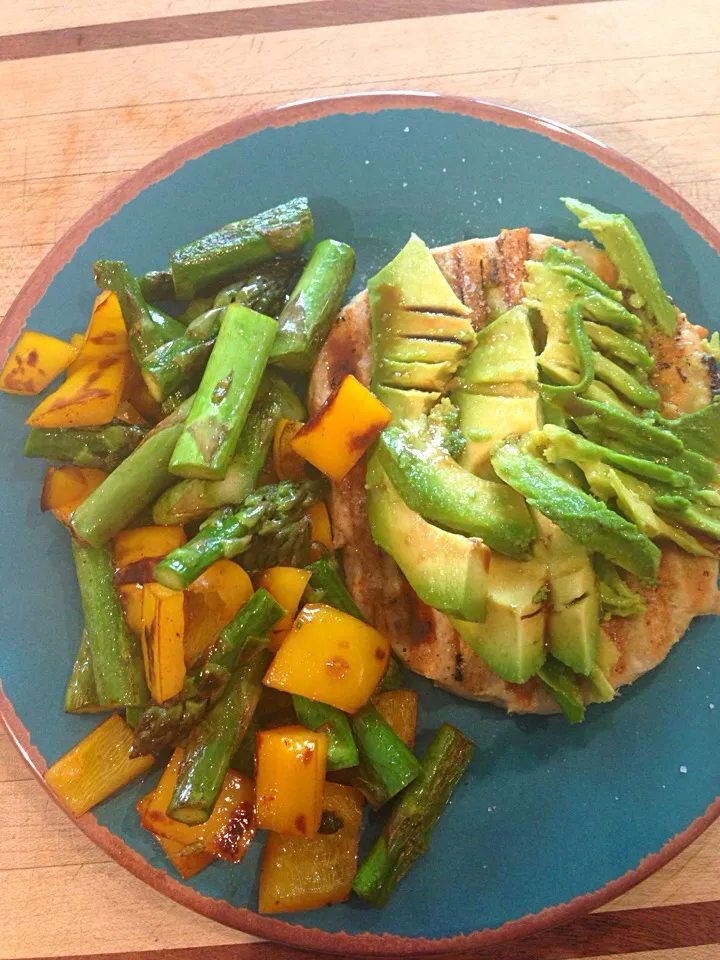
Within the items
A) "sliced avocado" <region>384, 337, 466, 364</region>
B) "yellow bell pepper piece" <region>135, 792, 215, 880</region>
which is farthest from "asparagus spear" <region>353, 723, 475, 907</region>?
"sliced avocado" <region>384, 337, 466, 364</region>

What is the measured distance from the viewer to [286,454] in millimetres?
2357

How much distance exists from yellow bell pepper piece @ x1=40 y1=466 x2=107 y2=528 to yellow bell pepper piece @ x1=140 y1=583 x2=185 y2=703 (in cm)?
→ 50

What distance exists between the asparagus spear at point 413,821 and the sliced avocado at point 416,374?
3.55 ft

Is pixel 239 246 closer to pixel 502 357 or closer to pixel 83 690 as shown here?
pixel 502 357

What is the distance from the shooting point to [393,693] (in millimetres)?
2291

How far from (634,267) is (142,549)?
1.81m

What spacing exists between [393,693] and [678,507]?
1.03 metres

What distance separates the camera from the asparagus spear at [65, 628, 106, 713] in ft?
7.59

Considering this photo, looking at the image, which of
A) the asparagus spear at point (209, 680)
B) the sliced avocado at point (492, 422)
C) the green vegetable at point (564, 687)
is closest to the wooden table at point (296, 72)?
the sliced avocado at point (492, 422)

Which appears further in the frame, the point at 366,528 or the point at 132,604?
the point at 366,528

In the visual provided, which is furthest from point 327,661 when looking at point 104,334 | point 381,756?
point 104,334

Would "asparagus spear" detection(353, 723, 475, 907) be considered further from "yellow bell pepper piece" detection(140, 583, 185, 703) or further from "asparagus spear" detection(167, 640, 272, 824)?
"yellow bell pepper piece" detection(140, 583, 185, 703)

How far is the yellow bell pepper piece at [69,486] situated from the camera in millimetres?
2422

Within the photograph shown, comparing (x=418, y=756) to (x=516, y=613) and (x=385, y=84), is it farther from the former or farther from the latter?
(x=385, y=84)
